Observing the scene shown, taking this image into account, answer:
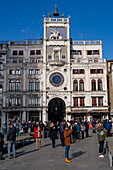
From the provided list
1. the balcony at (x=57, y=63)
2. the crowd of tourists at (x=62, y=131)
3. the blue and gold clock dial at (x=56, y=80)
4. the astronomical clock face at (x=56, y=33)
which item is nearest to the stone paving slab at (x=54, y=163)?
the crowd of tourists at (x=62, y=131)

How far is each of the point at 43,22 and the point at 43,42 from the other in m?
5.55

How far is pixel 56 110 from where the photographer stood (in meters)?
59.9

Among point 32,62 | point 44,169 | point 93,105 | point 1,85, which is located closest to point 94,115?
point 93,105

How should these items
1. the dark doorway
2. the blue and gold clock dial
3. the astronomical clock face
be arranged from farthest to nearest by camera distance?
the astronomical clock face
the dark doorway
the blue and gold clock dial

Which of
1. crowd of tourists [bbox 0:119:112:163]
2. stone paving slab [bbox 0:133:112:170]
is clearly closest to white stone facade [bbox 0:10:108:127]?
crowd of tourists [bbox 0:119:112:163]

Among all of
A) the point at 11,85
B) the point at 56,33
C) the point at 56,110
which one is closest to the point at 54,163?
the point at 11,85

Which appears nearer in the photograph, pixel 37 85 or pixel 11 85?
pixel 11 85

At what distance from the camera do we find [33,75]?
188 feet

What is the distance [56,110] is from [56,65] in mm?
11890

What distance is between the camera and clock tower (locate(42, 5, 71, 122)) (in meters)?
56.4

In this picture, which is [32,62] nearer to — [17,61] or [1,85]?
[17,61]

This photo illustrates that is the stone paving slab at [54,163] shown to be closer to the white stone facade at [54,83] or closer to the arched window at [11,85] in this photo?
the white stone facade at [54,83]

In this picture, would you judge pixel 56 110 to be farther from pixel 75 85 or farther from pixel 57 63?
pixel 57 63

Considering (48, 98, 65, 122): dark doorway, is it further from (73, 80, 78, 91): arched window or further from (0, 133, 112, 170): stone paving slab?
(0, 133, 112, 170): stone paving slab
